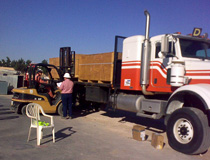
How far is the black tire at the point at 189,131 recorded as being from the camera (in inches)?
218

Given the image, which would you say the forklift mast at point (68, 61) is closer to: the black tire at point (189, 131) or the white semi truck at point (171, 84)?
the white semi truck at point (171, 84)

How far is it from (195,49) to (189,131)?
278 centimetres

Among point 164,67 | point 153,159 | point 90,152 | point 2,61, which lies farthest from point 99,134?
point 2,61

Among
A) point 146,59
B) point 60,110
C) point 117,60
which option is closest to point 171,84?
point 146,59

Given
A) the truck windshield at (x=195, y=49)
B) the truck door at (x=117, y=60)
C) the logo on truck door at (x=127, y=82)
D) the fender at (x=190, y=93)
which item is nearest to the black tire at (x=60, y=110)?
the truck door at (x=117, y=60)

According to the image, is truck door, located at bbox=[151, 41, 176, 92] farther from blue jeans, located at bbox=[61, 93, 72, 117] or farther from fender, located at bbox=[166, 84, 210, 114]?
blue jeans, located at bbox=[61, 93, 72, 117]

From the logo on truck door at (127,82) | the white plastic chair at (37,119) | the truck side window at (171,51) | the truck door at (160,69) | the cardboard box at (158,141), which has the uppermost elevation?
the truck side window at (171,51)

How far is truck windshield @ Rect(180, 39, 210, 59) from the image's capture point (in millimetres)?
7222

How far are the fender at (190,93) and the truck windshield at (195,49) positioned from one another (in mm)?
1338

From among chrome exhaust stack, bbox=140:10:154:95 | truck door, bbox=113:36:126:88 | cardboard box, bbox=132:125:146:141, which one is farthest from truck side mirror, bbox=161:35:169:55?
truck door, bbox=113:36:126:88

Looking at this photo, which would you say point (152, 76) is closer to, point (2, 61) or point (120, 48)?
point (120, 48)

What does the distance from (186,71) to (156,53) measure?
1.34 metres

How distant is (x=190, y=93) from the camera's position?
19.9 feet

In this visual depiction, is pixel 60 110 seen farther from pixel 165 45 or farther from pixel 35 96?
pixel 165 45
